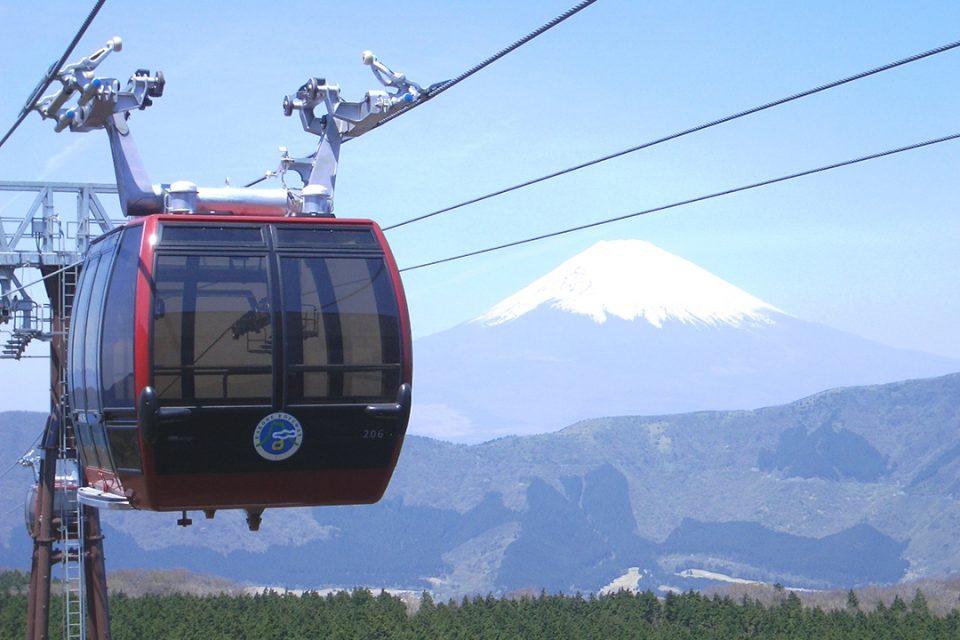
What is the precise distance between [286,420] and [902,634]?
59778 mm

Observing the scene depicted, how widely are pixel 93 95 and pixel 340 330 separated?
4.36 metres

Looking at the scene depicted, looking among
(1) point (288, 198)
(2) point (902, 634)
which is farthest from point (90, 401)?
(2) point (902, 634)

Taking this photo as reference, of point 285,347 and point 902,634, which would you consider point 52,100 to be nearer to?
point 285,347

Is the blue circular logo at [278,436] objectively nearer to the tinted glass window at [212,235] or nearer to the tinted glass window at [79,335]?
the tinted glass window at [212,235]

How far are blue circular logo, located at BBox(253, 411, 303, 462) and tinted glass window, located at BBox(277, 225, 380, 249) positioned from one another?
53.1 inches

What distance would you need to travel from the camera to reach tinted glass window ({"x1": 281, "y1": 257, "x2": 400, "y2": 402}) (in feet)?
39.0

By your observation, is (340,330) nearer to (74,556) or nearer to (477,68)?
(477,68)

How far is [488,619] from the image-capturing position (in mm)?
72875

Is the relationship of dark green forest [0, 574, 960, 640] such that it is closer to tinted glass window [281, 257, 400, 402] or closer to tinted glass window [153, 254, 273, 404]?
tinted glass window [281, 257, 400, 402]

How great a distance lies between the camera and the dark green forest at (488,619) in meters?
67.1

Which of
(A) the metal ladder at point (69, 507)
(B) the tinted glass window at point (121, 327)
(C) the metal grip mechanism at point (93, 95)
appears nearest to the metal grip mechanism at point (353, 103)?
(C) the metal grip mechanism at point (93, 95)

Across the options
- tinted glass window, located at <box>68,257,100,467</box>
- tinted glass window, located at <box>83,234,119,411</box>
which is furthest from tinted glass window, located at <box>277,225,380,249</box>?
tinted glass window, located at <box>68,257,100,467</box>

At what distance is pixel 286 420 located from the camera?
39.3 feet

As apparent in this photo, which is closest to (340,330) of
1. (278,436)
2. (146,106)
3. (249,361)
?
(249,361)
